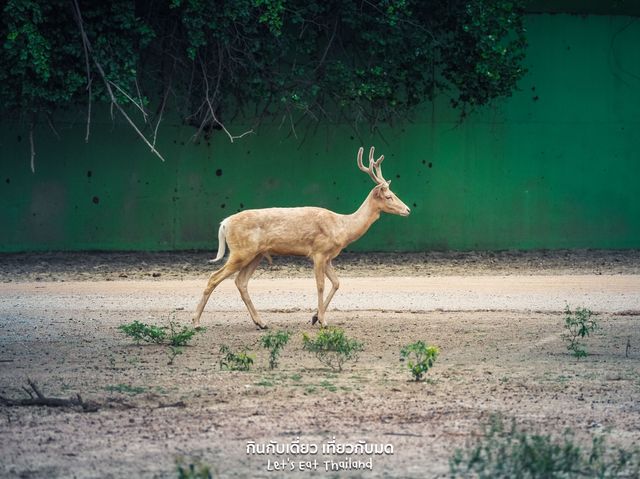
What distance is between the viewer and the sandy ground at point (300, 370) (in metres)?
7.17

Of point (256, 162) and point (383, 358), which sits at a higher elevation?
point (256, 162)

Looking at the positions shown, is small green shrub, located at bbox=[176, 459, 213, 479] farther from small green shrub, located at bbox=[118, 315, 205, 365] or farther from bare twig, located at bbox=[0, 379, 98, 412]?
small green shrub, located at bbox=[118, 315, 205, 365]

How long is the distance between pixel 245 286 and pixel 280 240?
62 cm

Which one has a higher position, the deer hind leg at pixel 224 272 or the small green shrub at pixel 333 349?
the deer hind leg at pixel 224 272

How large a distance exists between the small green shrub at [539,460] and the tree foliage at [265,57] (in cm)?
1017

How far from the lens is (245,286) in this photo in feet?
40.5

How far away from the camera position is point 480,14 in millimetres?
17297

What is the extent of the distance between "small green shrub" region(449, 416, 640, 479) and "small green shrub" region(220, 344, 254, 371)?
2.89 m

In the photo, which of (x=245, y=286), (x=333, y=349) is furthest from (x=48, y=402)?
(x=245, y=286)

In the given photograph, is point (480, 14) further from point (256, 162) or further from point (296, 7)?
point (256, 162)

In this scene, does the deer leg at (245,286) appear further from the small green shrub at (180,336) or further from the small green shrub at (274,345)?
the small green shrub at (274,345)

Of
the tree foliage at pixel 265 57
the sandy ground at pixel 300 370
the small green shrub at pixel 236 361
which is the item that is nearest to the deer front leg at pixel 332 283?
the sandy ground at pixel 300 370

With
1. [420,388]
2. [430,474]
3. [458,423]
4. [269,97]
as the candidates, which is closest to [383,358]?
[420,388]

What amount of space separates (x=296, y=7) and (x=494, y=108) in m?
3.93
